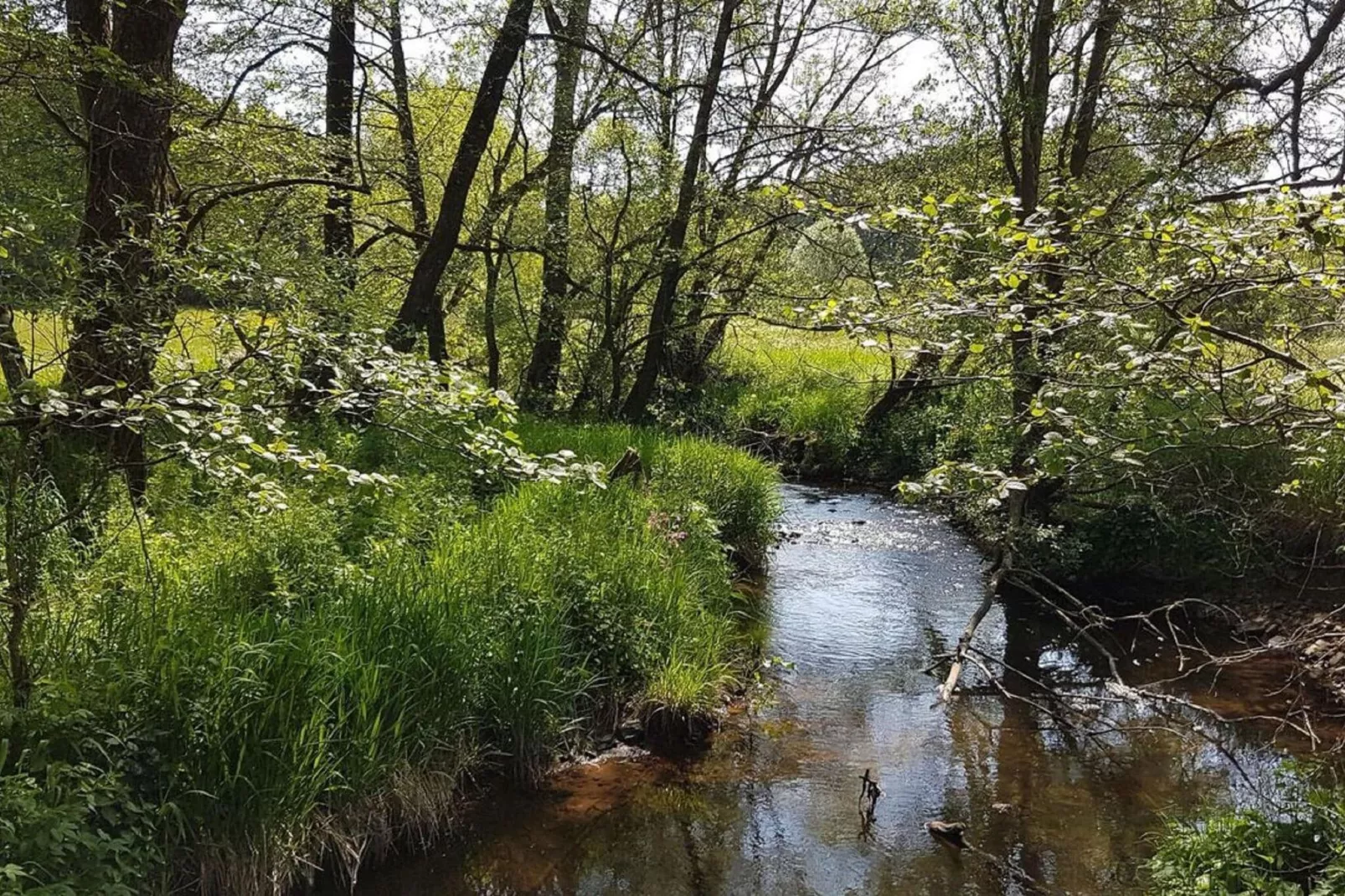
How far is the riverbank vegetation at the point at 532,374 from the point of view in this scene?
3590 mm

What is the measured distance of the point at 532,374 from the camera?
14.7 metres

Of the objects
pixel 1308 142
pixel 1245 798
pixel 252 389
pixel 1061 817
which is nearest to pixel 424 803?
pixel 252 389

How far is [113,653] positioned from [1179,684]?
756 cm

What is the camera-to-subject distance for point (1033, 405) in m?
4.14

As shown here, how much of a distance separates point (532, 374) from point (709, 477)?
18.8 ft

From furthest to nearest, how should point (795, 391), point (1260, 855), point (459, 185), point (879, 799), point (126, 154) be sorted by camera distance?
1. point (795, 391)
2. point (459, 185)
3. point (126, 154)
4. point (879, 799)
5. point (1260, 855)

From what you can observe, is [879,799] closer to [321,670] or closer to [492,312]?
[321,670]

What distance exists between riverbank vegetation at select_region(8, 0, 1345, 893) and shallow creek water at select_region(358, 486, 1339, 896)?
380 millimetres

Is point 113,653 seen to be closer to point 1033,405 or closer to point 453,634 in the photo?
point 453,634

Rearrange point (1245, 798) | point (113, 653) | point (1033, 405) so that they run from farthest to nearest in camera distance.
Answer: point (1245, 798)
point (1033, 405)
point (113, 653)

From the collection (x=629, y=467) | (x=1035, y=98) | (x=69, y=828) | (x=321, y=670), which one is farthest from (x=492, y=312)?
(x=69, y=828)

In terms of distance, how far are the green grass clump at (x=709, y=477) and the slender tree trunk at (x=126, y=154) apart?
474cm

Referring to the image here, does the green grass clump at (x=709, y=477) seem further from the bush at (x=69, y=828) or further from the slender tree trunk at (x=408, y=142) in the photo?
the bush at (x=69, y=828)

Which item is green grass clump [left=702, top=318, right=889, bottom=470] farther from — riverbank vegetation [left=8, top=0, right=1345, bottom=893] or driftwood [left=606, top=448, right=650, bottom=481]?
driftwood [left=606, top=448, right=650, bottom=481]
